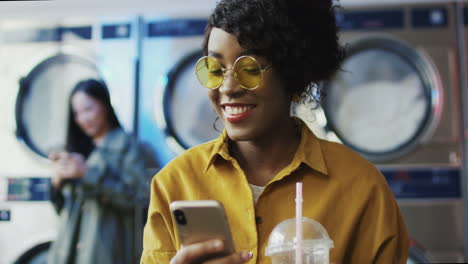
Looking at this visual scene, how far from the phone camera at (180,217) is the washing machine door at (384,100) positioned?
1.82 meters

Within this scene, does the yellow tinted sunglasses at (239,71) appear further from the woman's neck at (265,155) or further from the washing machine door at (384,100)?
the washing machine door at (384,100)

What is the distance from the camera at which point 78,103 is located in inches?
107

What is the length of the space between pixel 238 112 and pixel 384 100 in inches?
66.7

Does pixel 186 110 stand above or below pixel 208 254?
above

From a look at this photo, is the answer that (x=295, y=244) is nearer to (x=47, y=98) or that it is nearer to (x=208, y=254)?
(x=208, y=254)

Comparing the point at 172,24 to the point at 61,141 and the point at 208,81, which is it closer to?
the point at 61,141

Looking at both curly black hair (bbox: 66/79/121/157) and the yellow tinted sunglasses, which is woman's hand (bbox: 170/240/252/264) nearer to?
the yellow tinted sunglasses

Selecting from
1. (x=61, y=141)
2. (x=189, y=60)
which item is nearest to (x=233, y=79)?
(x=189, y=60)

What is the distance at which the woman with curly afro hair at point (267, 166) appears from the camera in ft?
3.49

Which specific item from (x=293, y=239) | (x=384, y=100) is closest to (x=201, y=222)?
(x=293, y=239)

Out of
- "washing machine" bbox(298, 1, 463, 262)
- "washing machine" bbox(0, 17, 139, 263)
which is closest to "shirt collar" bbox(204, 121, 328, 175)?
"washing machine" bbox(298, 1, 463, 262)

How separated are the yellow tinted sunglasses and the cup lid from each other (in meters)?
0.30

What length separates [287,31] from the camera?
43.3 inches

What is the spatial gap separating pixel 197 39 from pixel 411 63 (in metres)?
1.04
